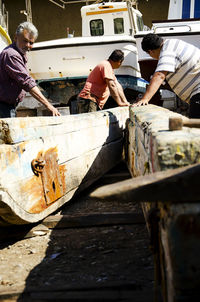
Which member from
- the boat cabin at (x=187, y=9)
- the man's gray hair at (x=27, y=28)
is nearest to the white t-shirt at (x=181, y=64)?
the man's gray hair at (x=27, y=28)

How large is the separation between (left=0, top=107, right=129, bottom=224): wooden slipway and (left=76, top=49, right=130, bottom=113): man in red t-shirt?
63.3 inches

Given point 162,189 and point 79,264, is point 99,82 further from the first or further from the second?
point 162,189

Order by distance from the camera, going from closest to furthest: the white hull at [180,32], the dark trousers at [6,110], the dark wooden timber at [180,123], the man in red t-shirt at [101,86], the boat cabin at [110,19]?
the dark wooden timber at [180,123] → the dark trousers at [6,110] → the man in red t-shirt at [101,86] → the white hull at [180,32] → the boat cabin at [110,19]

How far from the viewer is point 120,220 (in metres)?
3.18

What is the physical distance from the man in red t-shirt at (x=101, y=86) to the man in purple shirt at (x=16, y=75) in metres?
1.77

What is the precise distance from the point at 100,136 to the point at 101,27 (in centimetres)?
798

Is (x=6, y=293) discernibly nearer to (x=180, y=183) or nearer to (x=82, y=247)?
(x=82, y=247)

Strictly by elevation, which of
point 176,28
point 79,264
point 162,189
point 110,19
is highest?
point 110,19

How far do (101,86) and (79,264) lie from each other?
4.02 meters

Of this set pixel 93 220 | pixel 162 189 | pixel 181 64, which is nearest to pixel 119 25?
pixel 181 64

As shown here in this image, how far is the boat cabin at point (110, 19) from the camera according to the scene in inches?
443

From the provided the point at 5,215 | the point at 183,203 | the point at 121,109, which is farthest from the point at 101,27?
the point at 183,203

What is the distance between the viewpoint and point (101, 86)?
20.0 feet

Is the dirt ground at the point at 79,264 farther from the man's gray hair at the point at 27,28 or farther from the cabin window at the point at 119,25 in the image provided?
the cabin window at the point at 119,25
